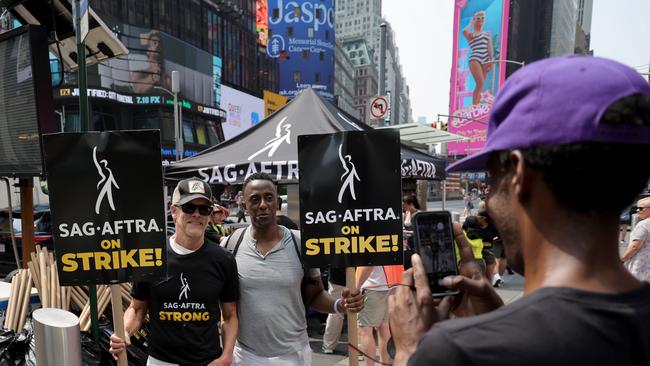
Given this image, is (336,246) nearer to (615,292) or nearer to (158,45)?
(615,292)

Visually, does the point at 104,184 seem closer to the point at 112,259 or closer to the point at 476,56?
the point at 112,259

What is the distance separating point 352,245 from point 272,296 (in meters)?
0.64

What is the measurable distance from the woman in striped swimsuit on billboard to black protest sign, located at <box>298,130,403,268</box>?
153 feet

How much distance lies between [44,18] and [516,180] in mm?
4755

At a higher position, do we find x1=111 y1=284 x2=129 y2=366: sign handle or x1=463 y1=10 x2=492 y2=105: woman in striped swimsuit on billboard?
x1=463 y1=10 x2=492 y2=105: woman in striped swimsuit on billboard

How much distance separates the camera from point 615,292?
796 millimetres

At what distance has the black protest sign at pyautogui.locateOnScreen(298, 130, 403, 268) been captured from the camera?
2.68 metres

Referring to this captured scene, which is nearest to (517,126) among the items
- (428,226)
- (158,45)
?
(428,226)

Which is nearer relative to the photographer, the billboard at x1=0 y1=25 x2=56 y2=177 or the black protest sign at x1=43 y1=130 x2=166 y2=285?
the black protest sign at x1=43 y1=130 x2=166 y2=285

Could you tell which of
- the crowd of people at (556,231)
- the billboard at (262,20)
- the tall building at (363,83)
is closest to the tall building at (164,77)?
the billboard at (262,20)

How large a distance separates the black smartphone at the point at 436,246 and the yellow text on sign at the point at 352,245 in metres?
1.29

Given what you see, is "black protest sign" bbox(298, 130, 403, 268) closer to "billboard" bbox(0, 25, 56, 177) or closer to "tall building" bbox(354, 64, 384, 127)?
"billboard" bbox(0, 25, 56, 177)

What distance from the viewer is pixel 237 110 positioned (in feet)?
157

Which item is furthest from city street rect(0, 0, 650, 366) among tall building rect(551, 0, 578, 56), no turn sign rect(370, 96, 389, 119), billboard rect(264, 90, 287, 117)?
tall building rect(551, 0, 578, 56)
